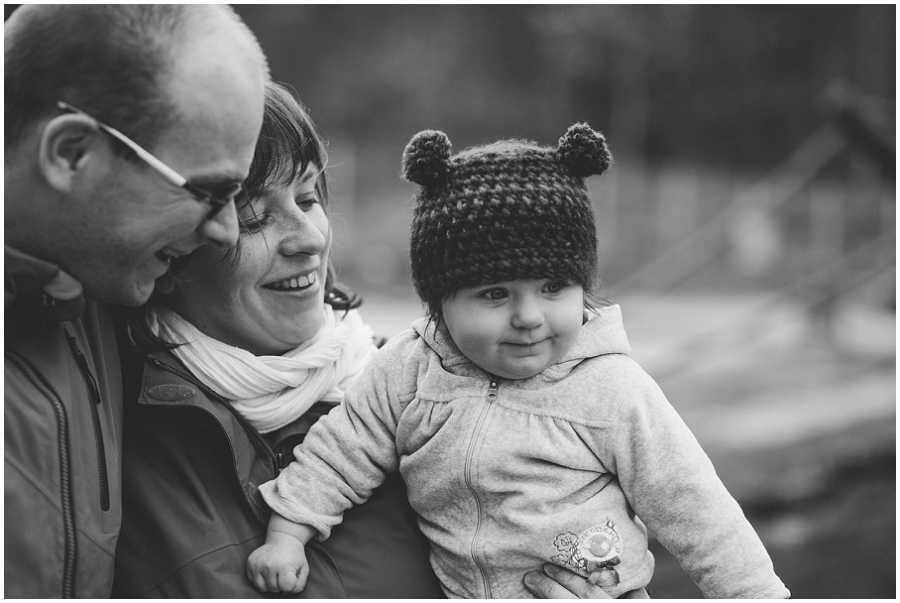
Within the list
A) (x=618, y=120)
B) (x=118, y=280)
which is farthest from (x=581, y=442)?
(x=618, y=120)

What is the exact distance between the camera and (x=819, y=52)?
24234 mm

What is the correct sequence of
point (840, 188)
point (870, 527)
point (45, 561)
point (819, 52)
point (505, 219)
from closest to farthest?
point (45, 561), point (505, 219), point (870, 527), point (840, 188), point (819, 52)

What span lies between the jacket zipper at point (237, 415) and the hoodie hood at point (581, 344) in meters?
0.42

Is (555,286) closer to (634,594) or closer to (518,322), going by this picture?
(518,322)

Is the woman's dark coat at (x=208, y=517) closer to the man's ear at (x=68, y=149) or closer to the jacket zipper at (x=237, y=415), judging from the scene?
the jacket zipper at (x=237, y=415)

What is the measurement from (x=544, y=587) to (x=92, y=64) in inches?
51.0

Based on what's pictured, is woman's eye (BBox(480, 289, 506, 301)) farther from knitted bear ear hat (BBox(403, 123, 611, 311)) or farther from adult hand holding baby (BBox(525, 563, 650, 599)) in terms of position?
adult hand holding baby (BBox(525, 563, 650, 599))

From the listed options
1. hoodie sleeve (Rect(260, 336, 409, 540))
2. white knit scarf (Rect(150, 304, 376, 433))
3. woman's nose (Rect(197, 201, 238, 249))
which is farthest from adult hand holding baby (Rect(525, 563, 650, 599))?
woman's nose (Rect(197, 201, 238, 249))

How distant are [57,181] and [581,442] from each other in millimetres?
1078

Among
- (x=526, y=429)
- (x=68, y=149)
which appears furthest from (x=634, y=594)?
(x=68, y=149)

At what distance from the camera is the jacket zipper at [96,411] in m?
1.69

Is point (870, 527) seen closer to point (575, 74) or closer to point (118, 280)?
point (118, 280)

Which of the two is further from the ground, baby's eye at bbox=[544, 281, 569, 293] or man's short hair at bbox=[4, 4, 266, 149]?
man's short hair at bbox=[4, 4, 266, 149]

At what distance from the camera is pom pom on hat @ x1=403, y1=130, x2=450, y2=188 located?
193cm
